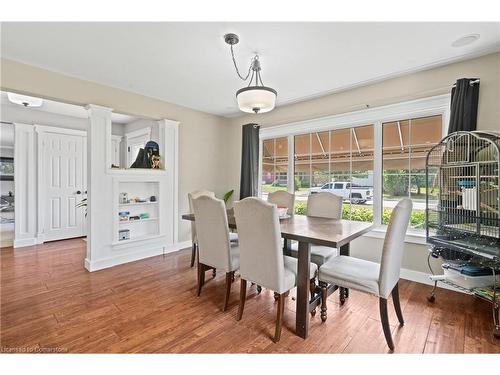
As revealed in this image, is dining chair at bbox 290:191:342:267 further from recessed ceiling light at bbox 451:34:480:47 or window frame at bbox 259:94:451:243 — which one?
recessed ceiling light at bbox 451:34:480:47

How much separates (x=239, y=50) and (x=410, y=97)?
2.05 metres

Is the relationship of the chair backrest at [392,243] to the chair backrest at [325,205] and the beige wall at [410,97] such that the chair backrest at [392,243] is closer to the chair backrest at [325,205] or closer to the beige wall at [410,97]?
the chair backrest at [325,205]

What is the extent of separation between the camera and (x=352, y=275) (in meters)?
1.90

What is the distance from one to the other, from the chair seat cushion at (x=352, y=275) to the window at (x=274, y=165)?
88.7 inches

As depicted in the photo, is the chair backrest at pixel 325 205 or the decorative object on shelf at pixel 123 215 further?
the decorative object on shelf at pixel 123 215

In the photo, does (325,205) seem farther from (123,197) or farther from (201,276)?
(123,197)

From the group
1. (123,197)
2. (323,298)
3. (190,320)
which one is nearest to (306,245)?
(323,298)

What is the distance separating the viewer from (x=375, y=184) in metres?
3.28

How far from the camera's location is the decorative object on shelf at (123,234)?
3.61 meters

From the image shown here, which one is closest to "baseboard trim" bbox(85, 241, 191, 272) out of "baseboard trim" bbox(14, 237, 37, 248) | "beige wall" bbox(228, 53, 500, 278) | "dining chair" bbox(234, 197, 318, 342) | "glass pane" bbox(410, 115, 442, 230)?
"baseboard trim" bbox(14, 237, 37, 248)

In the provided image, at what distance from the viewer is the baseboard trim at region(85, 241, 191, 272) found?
3290 millimetres

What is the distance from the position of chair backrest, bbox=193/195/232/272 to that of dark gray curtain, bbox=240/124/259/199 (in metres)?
1.94

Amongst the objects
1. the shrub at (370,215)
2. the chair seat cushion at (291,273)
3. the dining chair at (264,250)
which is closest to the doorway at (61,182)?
the dining chair at (264,250)

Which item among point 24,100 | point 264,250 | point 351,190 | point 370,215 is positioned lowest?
point 264,250
